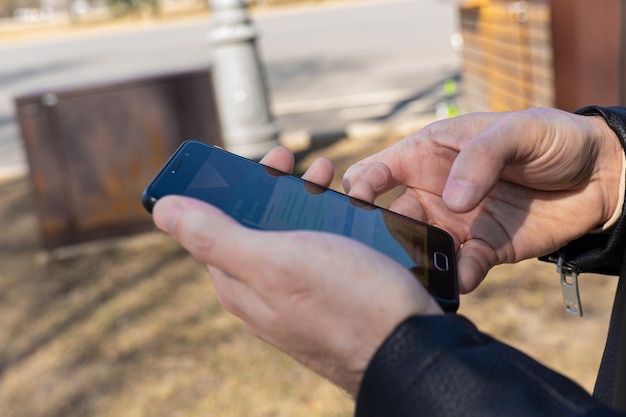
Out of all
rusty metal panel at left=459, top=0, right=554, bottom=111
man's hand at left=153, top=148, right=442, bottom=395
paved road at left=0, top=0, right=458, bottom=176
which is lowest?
paved road at left=0, top=0, right=458, bottom=176

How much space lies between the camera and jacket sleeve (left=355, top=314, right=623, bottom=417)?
0.94 m

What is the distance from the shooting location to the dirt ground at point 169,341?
344 cm

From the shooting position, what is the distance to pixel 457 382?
95cm

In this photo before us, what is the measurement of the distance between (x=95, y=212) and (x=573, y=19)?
3.29 m

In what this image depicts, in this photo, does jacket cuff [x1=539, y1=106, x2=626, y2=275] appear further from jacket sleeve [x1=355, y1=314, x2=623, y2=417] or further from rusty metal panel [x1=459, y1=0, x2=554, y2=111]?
rusty metal panel [x1=459, y1=0, x2=554, y2=111]

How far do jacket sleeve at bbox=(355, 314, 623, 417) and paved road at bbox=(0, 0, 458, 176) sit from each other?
16.6 feet

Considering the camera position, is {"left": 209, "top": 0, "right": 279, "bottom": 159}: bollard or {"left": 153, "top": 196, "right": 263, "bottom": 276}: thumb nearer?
{"left": 153, "top": 196, "right": 263, "bottom": 276}: thumb

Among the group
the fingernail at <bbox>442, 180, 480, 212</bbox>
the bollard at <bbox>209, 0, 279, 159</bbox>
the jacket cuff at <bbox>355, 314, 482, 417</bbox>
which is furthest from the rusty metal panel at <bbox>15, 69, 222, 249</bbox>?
the jacket cuff at <bbox>355, 314, 482, 417</bbox>

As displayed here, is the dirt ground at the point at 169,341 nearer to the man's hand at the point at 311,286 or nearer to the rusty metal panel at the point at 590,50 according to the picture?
the rusty metal panel at the point at 590,50

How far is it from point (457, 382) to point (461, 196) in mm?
422

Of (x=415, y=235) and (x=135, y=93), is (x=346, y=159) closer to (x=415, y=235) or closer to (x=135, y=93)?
(x=135, y=93)

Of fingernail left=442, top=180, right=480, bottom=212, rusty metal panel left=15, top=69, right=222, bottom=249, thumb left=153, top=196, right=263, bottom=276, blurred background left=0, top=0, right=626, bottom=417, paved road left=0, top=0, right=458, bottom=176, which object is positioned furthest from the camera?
paved road left=0, top=0, right=458, bottom=176

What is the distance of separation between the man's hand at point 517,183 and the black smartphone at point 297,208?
9 centimetres

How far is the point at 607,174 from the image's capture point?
1676 millimetres
